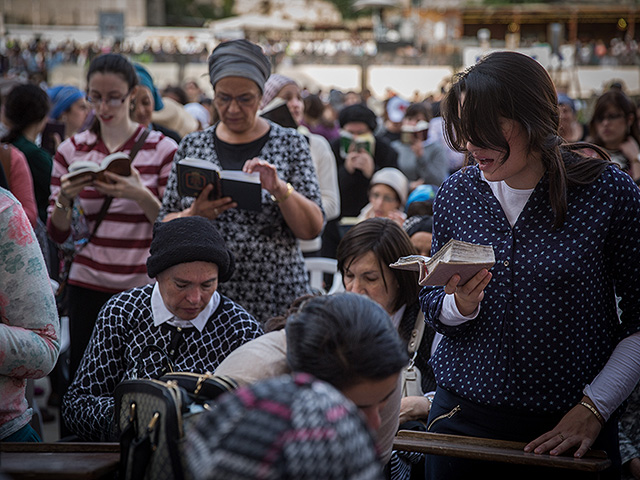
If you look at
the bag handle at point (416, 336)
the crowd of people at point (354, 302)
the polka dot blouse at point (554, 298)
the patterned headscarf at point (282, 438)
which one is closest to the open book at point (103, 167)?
the crowd of people at point (354, 302)

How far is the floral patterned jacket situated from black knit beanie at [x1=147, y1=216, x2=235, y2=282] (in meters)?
0.49

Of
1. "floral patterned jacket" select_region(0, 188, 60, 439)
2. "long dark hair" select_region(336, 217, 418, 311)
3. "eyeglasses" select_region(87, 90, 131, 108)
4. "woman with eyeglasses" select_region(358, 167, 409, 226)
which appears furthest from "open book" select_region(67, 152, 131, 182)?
"woman with eyeglasses" select_region(358, 167, 409, 226)

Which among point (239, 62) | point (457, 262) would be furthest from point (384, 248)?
point (457, 262)

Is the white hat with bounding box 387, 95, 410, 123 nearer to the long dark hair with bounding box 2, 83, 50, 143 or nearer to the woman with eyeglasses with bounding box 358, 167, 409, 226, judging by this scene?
the woman with eyeglasses with bounding box 358, 167, 409, 226

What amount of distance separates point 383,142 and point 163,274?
459cm

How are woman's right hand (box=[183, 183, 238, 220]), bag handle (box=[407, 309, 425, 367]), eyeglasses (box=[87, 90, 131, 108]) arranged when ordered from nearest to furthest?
bag handle (box=[407, 309, 425, 367])
woman's right hand (box=[183, 183, 238, 220])
eyeglasses (box=[87, 90, 131, 108])

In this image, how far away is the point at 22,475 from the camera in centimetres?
152

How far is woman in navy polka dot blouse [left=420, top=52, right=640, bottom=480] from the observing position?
2.04 metres

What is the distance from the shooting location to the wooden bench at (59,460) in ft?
5.08

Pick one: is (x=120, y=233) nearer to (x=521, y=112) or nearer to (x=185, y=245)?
(x=185, y=245)

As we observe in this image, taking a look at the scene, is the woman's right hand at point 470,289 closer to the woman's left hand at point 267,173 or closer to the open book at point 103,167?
the woman's left hand at point 267,173

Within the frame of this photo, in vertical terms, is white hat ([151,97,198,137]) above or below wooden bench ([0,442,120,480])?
above

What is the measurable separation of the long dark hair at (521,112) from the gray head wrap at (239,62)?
1.48 m

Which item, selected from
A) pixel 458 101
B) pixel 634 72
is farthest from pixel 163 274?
pixel 634 72
